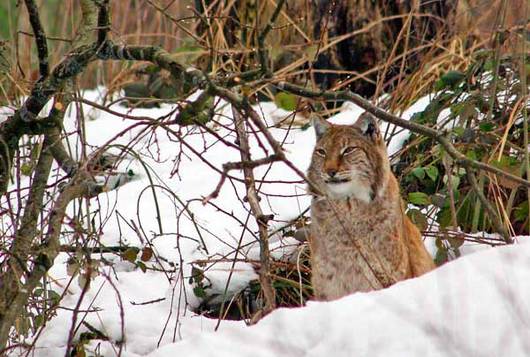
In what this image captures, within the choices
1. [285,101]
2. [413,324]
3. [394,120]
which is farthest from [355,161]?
[413,324]

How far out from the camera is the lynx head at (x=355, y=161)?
16.2 feet

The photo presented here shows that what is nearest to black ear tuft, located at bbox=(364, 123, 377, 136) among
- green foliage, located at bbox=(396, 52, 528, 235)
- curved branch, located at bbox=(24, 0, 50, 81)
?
green foliage, located at bbox=(396, 52, 528, 235)

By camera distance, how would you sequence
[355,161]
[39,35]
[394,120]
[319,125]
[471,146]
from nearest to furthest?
1. [394,120]
2. [39,35]
3. [355,161]
4. [319,125]
5. [471,146]

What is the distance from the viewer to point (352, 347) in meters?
2.86

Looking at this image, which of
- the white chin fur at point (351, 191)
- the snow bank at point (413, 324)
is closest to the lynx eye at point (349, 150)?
the white chin fur at point (351, 191)

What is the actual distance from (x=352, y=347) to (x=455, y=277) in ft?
1.38

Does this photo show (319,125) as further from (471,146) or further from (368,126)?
(471,146)

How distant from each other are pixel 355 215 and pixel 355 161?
24 cm

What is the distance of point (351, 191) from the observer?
4.99m

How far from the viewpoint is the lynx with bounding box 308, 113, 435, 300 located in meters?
4.87

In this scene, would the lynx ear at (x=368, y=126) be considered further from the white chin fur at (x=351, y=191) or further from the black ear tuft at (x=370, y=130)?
the white chin fur at (x=351, y=191)

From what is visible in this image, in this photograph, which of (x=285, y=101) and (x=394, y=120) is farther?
(x=285, y=101)

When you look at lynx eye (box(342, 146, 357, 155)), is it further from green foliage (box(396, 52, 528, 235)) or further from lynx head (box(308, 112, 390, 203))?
green foliage (box(396, 52, 528, 235))

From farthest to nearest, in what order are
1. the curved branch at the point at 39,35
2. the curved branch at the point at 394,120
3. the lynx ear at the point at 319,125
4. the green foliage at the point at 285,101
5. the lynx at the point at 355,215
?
the green foliage at the point at 285,101, the lynx ear at the point at 319,125, the lynx at the point at 355,215, the curved branch at the point at 39,35, the curved branch at the point at 394,120
